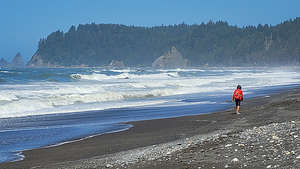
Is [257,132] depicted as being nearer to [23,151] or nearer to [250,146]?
[250,146]

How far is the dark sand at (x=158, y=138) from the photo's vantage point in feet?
25.8

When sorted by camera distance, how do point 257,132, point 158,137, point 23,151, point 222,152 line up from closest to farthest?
point 222,152 → point 257,132 → point 23,151 → point 158,137

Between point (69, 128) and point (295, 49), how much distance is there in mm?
194251

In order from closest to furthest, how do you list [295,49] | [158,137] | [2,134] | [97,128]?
[158,137] < [2,134] < [97,128] < [295,49]

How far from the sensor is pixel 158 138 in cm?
1115

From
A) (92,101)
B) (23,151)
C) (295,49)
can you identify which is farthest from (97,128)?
(295,49)

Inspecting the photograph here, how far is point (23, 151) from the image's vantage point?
33.2 feet

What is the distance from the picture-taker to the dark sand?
7.87m

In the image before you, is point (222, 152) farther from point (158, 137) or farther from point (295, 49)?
point (295, 49)

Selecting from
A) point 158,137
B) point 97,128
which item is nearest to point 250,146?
point 158,137

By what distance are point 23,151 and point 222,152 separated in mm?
4554

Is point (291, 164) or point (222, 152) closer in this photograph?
point (291, 164)

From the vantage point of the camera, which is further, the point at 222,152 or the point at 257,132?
the point at 257,132

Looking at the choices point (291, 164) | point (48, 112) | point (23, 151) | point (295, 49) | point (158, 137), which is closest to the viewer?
point (291, 164)
